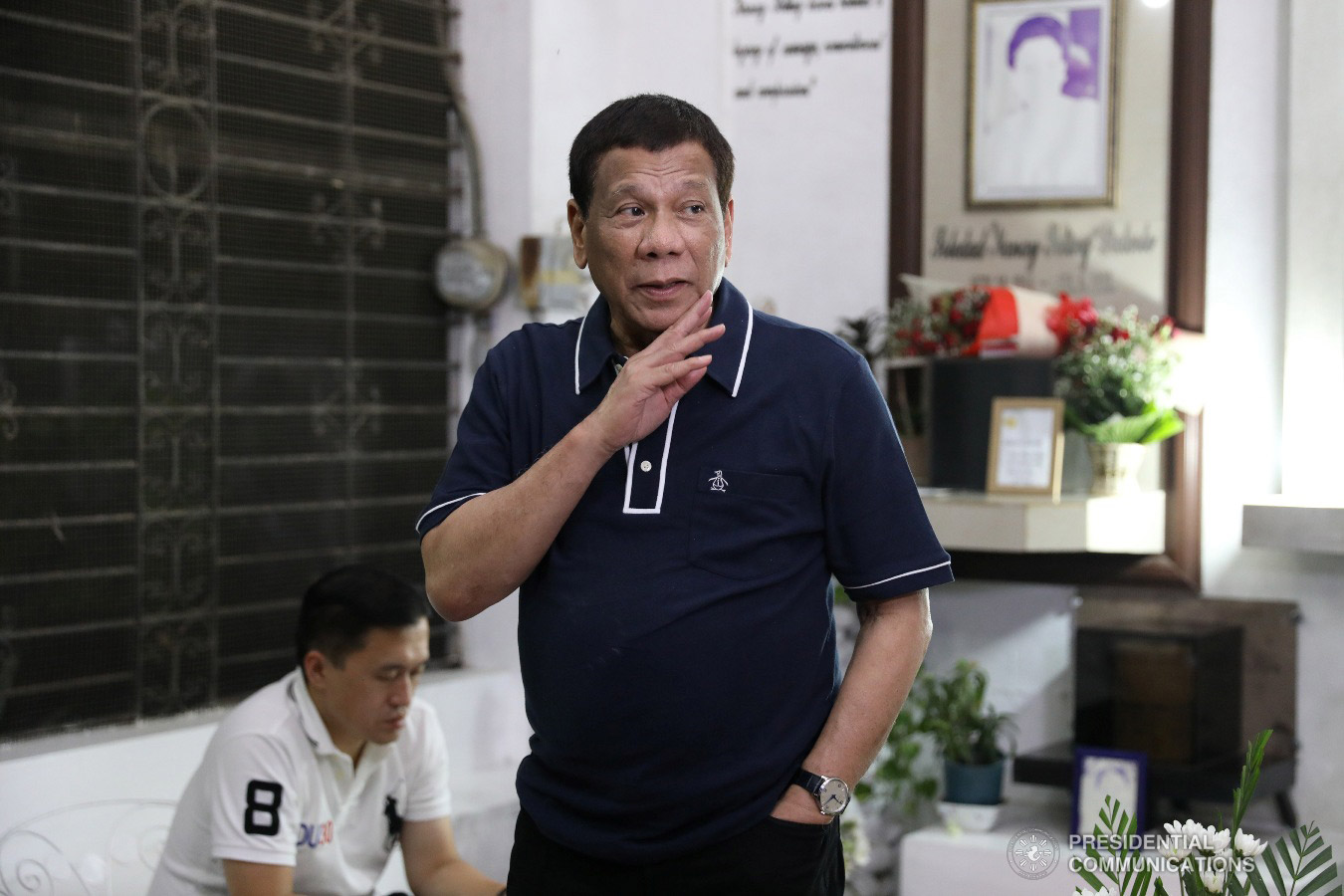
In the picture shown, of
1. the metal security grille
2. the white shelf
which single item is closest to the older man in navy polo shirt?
the white shelf

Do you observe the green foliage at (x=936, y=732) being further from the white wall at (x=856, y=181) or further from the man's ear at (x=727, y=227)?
the man's ear at (x=727, y=227)

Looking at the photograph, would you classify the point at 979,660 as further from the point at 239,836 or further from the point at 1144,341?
the point at 239,836

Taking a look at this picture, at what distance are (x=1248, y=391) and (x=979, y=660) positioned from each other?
89 cm

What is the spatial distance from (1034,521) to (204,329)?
1852 mm

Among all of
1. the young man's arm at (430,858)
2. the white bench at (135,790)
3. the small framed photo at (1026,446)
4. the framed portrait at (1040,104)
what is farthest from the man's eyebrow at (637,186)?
the framed portrait at (1040,104)

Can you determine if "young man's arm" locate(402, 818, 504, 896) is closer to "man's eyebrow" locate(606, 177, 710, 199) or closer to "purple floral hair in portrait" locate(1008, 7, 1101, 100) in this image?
"man's eyebrow" locate(606, 177, 710, 199)

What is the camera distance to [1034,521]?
290 centimetres

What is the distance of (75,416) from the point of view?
9.68ft

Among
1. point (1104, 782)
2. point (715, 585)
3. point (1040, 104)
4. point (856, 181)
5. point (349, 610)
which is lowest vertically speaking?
point (1104, 782)

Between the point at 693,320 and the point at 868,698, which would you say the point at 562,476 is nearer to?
the point at 693,320

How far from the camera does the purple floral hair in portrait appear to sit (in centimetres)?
330

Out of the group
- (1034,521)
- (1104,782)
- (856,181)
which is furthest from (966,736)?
(856,181)

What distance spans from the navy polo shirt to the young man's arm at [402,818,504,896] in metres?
1.02

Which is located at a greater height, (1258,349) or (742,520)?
(1258,349)
